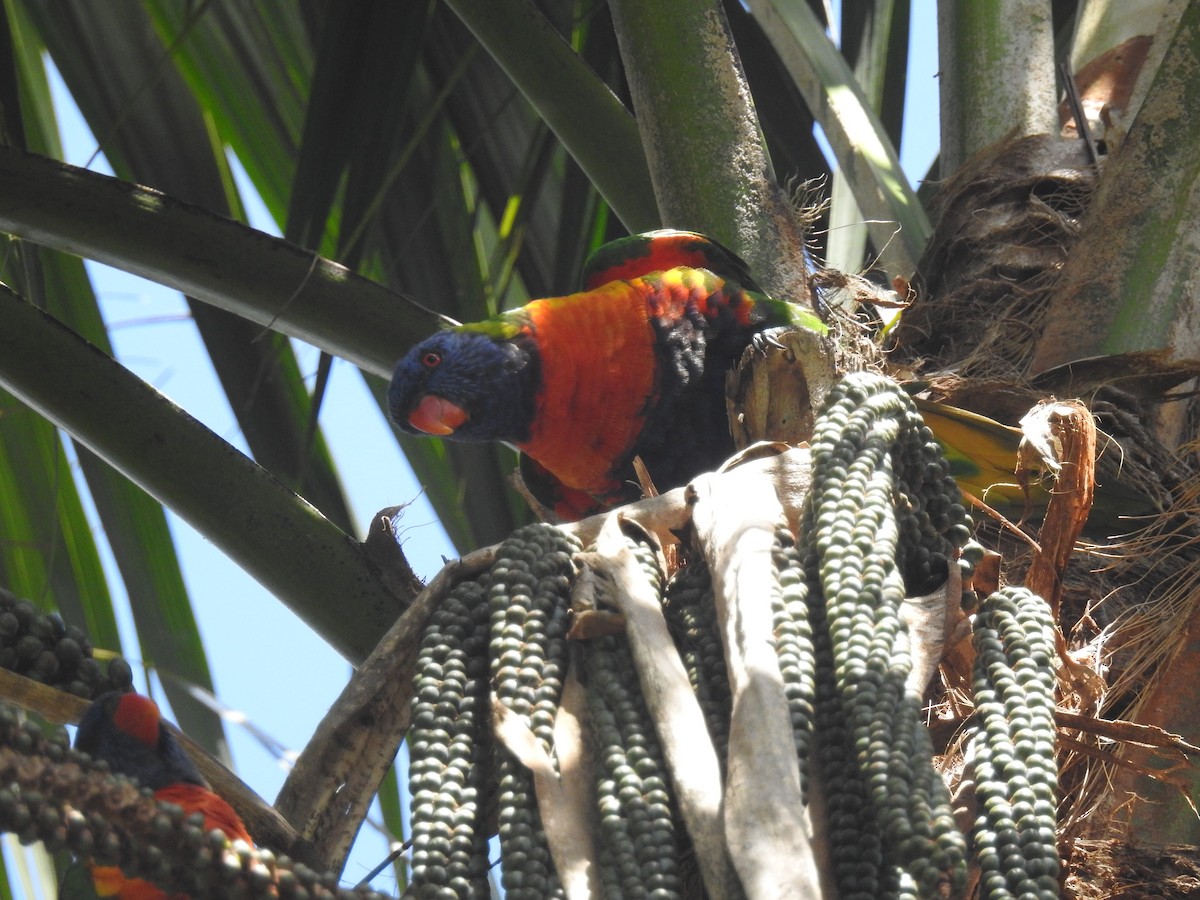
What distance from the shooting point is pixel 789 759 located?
125 centimetres

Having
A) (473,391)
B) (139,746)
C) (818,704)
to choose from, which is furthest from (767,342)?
(139,746)

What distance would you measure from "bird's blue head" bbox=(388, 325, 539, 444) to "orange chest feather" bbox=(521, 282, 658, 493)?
44 mm

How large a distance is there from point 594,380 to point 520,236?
1.20ft

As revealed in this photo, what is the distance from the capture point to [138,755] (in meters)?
1.49

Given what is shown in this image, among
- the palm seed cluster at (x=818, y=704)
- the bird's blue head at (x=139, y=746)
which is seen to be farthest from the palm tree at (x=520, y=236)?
the bird's blue head at (x=139, y=746)

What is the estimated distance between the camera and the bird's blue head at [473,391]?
9.75 feet

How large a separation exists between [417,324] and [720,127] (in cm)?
68

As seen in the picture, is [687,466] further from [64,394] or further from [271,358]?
[64,394]

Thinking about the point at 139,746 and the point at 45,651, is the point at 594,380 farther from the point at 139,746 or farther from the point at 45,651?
the point at 45,651

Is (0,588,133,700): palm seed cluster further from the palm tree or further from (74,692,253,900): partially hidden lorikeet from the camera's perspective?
the palm tree

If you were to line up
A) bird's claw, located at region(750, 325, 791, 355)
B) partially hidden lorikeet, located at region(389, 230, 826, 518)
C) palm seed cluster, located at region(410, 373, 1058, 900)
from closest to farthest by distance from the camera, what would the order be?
palm seed cluster, located at region(410, 373, 1058, 900)
bird's claw, located at region(750, 325, 791, 355)
partially hidden lorikeet, located at region(389, 230, 826, 518)

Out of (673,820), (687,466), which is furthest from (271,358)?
(673,820)

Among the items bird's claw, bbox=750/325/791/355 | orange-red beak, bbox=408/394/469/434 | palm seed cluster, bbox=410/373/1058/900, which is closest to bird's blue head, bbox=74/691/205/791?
palm seed cluster, bbox=410/373/1058/900

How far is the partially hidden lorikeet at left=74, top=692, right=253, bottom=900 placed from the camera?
142 centimetres
